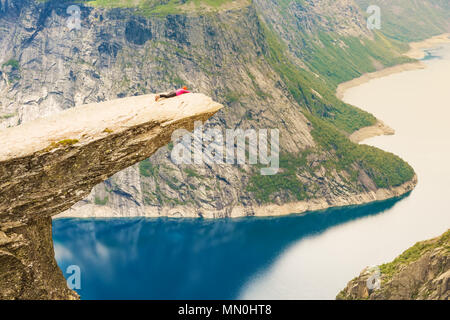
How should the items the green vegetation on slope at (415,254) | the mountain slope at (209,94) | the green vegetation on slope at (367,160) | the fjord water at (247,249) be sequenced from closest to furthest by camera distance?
the green vegetation on slope at (415,254)
the fjord water at (247,249)
the mountain slope at (209,94)
the green vegetation on slope at (367,160)

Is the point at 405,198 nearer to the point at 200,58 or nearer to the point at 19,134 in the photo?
the point at 200,58

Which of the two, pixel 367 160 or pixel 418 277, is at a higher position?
pixel 418 277

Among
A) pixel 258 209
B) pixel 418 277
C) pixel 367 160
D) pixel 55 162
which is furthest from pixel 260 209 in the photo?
pixel 55 162

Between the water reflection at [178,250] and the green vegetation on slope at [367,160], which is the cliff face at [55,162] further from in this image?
the green vegetation on slope at [367,160]

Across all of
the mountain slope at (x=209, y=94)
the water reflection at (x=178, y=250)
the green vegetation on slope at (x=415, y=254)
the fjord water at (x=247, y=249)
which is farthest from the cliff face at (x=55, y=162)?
the mountain slope at (x=209, y=94)

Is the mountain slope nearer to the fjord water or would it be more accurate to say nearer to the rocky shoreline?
the rocky shoreline

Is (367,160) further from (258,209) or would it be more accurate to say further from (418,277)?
(418,277)
